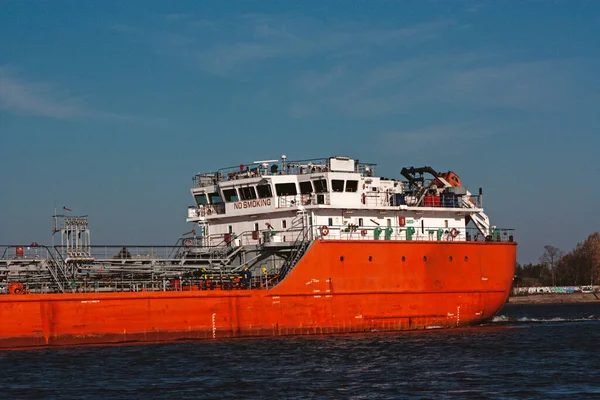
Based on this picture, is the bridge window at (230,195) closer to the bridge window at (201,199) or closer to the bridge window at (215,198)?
the bridge window at (215,198)

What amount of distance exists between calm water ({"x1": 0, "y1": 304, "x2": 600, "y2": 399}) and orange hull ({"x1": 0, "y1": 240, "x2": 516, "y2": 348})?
0.85 m

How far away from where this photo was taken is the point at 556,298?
99.8 m

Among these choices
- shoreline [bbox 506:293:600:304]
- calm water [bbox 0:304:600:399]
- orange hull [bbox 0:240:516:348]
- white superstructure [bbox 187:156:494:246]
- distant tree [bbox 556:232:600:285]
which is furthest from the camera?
distant tree [bbox 556:232:600:285]

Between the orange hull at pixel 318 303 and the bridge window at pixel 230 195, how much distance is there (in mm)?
5759

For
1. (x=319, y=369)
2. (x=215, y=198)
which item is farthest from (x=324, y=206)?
(x=319, y=369)

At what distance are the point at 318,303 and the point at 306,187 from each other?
508 centimetres

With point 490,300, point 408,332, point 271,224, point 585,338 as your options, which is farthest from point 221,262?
point 585,338

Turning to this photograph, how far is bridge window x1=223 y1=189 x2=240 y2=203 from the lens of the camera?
1516 inches

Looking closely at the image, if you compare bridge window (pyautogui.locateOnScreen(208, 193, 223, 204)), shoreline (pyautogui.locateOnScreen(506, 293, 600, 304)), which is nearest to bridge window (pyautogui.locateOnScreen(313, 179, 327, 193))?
bridge window (pyautogui.locateOnScreen(208, 193, 223, 204))

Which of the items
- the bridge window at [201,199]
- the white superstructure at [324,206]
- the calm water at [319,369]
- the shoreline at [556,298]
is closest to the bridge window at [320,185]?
the white superstructure at [324,206]

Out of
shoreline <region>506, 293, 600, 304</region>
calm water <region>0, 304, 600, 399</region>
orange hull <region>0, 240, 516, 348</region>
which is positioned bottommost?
calm water <region>0, 304, 600, 399</region>

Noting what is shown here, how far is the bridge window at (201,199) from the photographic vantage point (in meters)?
40.0

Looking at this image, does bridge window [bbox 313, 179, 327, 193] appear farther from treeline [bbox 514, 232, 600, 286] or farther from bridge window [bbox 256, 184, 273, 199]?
treeline [bbox 514, 232, 600, 286]

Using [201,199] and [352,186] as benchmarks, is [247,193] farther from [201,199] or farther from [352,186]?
[352,186]
